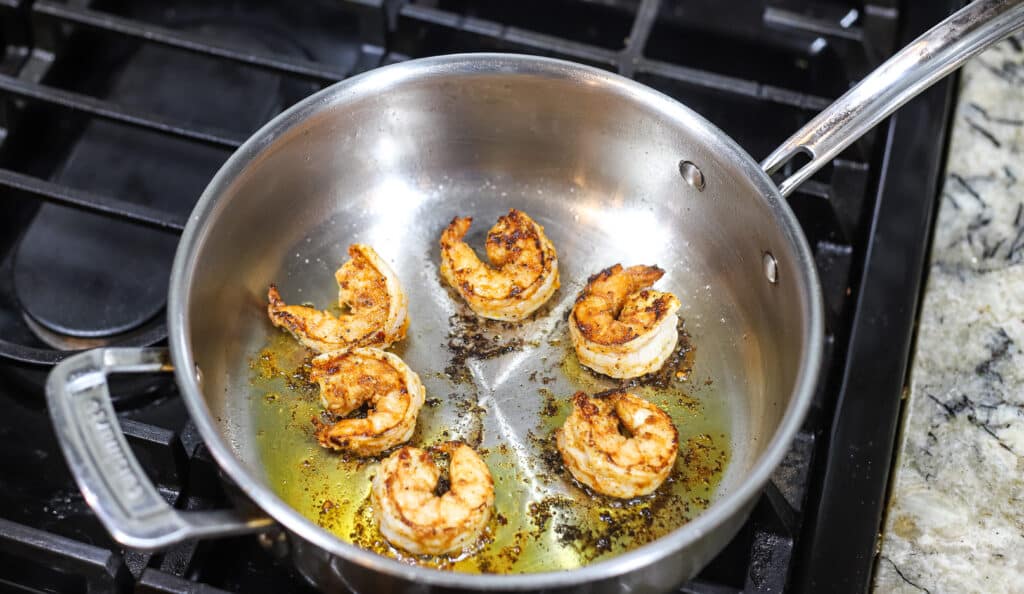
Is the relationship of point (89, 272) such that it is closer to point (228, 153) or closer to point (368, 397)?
point (228, 153)

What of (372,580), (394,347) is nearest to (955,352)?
(394,347)

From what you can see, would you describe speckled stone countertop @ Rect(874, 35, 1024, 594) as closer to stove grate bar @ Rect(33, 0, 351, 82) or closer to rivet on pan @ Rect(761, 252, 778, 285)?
rivet on pan @ Rect(761, 252, 778, 285)

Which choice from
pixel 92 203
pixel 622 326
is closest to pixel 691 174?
pixel 622 326

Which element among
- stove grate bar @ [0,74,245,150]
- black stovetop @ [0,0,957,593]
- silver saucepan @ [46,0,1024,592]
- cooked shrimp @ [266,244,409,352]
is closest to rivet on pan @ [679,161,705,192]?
silver saucepan @ [46,0,1024,592]

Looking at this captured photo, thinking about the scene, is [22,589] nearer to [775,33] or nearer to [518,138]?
[518,138]

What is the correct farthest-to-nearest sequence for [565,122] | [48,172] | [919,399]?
[48,172] → [565,122] → [919,399]

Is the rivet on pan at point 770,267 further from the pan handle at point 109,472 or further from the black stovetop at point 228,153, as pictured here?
the pan handle at point 109,472
